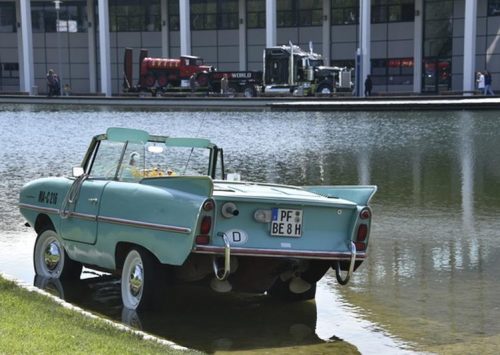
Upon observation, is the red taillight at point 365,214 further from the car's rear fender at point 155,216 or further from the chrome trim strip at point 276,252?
the car's rear fender at point 155,216

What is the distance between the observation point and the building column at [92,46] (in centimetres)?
7019

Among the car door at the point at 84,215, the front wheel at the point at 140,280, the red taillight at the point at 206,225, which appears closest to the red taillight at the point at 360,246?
the red taillight at the point at 206,225

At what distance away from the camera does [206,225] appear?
6520 millimetres

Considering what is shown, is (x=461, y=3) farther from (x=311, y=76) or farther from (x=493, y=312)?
(x=493, y=312)

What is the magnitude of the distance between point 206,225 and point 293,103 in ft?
110

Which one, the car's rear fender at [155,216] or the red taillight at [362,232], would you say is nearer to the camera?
the car's rear fender at [155,216]

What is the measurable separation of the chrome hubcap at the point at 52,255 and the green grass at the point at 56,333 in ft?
4.48

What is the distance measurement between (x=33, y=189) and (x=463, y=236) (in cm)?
562

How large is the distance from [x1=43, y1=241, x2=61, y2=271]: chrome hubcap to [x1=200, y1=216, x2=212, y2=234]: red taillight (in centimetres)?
251

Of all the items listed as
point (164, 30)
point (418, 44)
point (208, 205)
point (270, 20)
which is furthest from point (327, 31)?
point (208, 205)

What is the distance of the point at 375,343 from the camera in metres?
6.51

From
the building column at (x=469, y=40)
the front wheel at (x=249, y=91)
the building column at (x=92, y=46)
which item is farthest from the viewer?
the building column at (x=92, y=46)

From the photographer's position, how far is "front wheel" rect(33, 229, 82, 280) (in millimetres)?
8477

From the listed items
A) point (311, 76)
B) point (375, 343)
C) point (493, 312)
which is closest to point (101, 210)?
point (375, 343)
